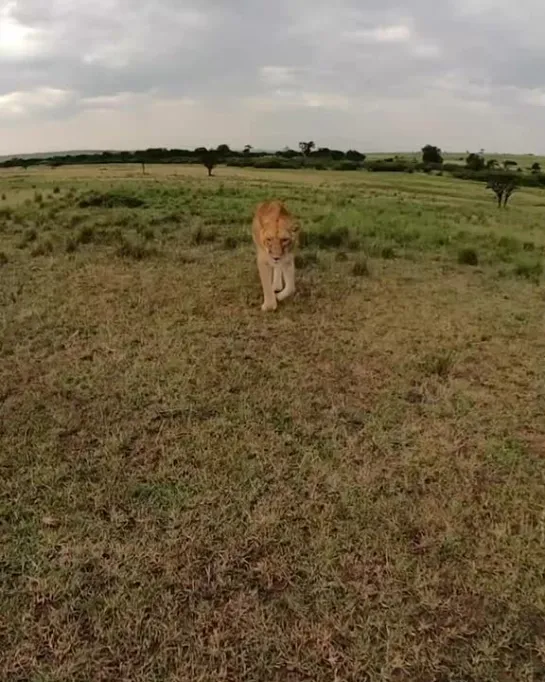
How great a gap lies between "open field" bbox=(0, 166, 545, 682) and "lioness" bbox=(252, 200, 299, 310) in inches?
10.4

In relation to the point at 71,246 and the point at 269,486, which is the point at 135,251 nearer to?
the point at 71,246

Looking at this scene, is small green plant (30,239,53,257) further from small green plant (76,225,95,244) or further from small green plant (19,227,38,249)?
small green plant (76,225,95,244)

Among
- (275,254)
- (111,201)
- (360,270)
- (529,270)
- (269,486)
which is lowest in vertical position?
(269,486)

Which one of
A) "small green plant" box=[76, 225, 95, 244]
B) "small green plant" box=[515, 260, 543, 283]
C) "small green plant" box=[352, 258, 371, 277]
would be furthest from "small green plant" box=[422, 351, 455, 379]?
"small green plant" box=[76, 225, 95, 244]

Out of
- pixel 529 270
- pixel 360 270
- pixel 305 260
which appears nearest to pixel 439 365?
pixel 360 270

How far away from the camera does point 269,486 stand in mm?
3549

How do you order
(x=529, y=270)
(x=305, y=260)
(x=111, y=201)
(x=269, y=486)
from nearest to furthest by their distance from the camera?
(x=269, y=486) → (x=305, y=260) → (x=529, y=270) → (x=111, y=201)

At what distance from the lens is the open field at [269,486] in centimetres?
250

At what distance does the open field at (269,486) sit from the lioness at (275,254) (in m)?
0.26

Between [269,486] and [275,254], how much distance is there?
3.82 meters

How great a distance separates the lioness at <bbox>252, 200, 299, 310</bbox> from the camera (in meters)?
7.00

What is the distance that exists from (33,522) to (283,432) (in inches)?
65.1

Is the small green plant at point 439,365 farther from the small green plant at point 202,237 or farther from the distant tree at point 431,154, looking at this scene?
the distant tree at point 431,154

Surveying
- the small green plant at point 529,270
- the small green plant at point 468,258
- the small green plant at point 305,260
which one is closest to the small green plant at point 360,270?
the small green plant at point 305,260
